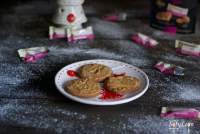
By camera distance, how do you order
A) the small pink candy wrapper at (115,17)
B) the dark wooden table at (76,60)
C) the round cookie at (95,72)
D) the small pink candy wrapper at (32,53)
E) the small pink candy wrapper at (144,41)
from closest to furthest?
the dark wooden table at (76,60) < the round cookie at (95,72) < the small pink candy wrapper at (32,53) < the small pink candy wrapper at (144,41) < the small pink candy wrapper at (115,17)

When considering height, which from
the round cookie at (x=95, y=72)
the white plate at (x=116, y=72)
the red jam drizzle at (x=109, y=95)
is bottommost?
the red jam drizzle at (x=109, y=95)

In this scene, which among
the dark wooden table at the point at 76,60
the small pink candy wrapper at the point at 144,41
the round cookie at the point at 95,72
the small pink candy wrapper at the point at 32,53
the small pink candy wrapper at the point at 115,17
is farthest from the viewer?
the small pink candy wrapper at the point at 115,17

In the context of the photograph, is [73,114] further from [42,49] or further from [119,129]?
[42,49]

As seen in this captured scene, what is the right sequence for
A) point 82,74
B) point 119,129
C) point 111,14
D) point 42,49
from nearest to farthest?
point 119,129
point 82,74
point 42,49
point 111,14

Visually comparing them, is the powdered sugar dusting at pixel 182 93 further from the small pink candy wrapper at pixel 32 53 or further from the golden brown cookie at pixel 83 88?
the small pink candy wrapper at pixel 32 53

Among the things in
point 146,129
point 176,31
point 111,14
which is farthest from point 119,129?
point 111,14

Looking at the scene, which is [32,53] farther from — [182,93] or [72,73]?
[182,93]

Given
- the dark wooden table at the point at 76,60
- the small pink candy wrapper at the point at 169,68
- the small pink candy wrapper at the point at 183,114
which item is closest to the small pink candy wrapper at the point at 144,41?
the dark wooden table at the point at 76,60
